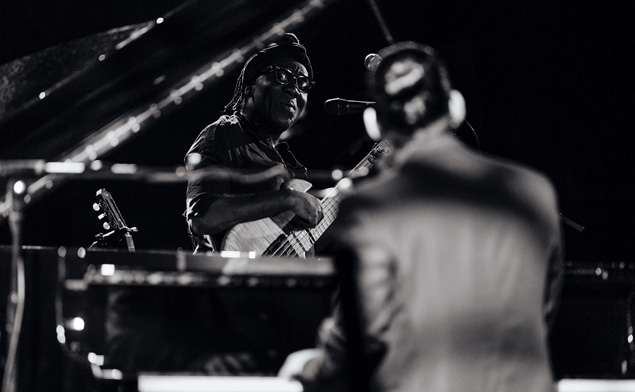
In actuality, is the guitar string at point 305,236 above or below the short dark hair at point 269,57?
below

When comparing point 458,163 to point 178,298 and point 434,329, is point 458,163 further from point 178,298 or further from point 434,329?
point 178,298

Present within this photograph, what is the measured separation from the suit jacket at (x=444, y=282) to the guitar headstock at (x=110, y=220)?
2234 millimetres

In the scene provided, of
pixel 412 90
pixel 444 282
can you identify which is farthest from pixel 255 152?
pixel 444 282

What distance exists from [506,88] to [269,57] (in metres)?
1.48

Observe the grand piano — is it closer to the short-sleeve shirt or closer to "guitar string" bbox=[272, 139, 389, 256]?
the short-sleeve shirt

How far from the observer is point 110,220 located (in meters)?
3.76

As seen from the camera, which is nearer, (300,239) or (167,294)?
(167,294)

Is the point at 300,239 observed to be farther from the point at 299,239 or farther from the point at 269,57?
the point at 269,57

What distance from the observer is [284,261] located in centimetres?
218

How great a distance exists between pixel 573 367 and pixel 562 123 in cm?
259

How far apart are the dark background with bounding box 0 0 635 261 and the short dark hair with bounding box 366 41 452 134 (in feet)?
8.08

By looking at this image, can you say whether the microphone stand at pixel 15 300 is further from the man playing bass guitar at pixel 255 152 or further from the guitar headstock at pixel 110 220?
the guitar headstock at pixel 110 220

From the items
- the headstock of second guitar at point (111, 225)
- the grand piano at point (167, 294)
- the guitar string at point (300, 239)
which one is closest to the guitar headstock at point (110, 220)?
the headstock of second guitar at point (111, 225)

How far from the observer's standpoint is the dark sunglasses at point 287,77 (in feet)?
12.5
